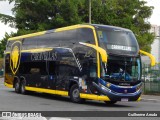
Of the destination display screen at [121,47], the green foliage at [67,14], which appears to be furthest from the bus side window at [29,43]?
the green foliage at [67,14]

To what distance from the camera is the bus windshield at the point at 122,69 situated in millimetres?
18719

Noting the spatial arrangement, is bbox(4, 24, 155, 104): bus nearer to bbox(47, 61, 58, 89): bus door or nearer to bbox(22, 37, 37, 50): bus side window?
bbox(47, 61, 58, 89): bus door

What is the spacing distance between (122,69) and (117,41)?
1348 millimetres

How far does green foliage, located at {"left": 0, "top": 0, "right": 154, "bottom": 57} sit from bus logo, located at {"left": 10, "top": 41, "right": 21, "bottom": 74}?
1989cm

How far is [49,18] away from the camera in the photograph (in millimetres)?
51438

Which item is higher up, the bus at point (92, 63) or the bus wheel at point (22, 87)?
the bus at point (92, 63)

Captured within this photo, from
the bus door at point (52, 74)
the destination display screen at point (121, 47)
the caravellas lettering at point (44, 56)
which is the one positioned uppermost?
the destination display screen at point (121, 47)

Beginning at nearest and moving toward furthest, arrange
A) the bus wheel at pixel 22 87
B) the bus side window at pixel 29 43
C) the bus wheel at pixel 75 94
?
the bus wheel at pixel 75 94 < the bus side window at pixel 29 43 < the bus wheel at pixel 22 87

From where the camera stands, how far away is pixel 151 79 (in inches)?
1126

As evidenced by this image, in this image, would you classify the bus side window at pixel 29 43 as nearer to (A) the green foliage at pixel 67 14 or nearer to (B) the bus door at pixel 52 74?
(B) the bus door at pixel 52 74

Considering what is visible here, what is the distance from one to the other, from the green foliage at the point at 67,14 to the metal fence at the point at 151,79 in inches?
803

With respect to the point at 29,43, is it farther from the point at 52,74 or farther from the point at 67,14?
the point at 67,14

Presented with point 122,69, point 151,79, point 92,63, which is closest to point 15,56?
point 151,79

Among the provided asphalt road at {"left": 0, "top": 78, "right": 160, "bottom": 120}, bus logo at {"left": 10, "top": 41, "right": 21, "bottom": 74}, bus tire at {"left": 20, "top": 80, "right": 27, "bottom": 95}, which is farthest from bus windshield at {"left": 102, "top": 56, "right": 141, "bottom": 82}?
bus logo at {"left": 10, "top": 41, "right": 21, "bottom": 74}
